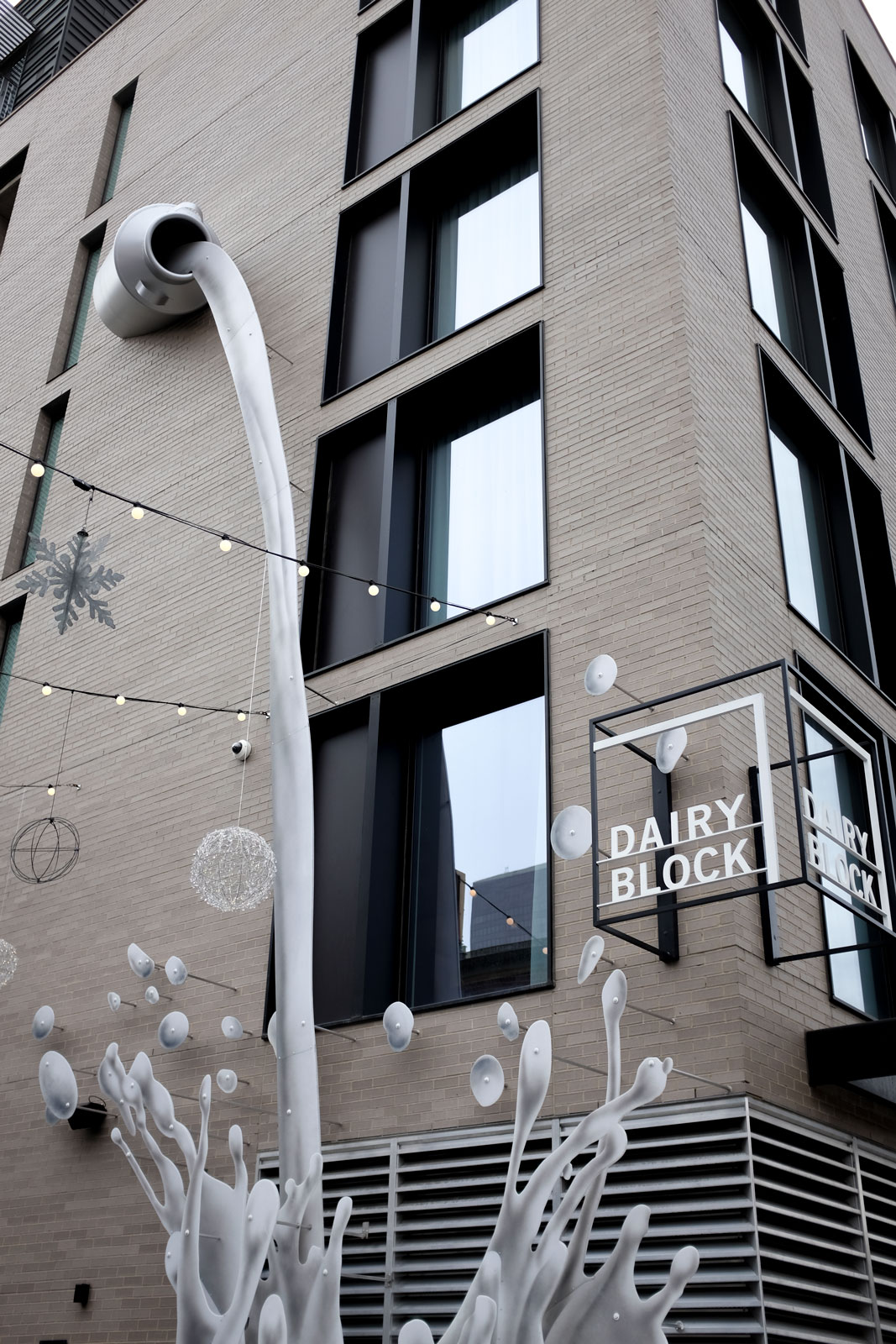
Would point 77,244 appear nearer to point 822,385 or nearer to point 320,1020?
point 822,385

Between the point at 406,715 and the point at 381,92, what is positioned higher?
the point at 381,92

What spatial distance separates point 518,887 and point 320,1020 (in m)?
1.73

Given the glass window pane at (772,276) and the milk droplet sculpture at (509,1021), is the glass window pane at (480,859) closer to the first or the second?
the milk droplet sculpture at (509,1021)

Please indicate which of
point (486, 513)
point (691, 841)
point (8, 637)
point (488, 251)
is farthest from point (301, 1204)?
point (8, 637)

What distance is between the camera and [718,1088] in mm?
6664

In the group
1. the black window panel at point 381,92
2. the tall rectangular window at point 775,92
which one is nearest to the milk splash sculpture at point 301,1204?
the black window panel at point 381,92

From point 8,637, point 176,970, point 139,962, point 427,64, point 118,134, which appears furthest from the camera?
point 118,134

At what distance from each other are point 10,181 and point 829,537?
14.6 metres

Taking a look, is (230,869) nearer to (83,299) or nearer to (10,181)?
(83,299)

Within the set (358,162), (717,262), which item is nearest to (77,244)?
(358,162)

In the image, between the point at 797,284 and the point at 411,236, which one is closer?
the point at 411,236

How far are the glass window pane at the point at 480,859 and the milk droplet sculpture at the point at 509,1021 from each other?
2.67 ft

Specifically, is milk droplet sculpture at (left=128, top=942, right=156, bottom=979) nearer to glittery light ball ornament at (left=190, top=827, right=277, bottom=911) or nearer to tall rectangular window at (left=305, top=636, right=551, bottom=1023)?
tall rectangular window at (left=305, top=636, right=551, bottom=1023)

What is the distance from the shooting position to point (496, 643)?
29.6 ft
